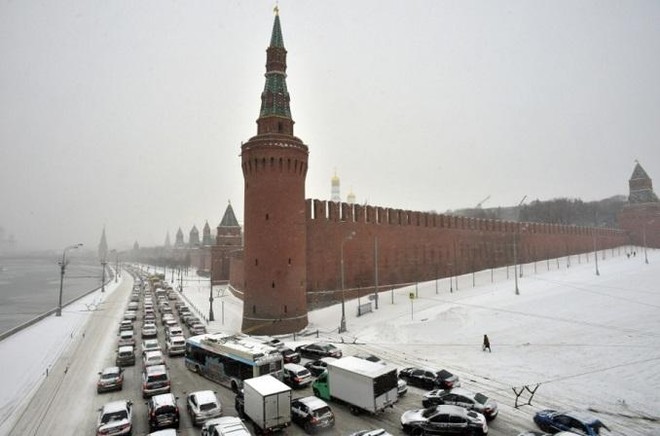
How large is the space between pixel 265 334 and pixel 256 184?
1212cm

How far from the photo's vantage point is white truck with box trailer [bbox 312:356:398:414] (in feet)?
48.4

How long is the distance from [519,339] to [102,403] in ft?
75.6

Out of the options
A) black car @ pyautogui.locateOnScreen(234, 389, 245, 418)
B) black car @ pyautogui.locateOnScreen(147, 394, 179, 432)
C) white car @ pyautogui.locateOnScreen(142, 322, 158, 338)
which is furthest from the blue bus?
white car @ pyautogui.locateOnScreen(142, 322, 158, 338)

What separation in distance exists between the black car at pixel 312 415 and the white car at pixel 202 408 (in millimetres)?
2947

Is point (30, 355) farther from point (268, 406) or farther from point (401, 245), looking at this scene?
point (401, 245)

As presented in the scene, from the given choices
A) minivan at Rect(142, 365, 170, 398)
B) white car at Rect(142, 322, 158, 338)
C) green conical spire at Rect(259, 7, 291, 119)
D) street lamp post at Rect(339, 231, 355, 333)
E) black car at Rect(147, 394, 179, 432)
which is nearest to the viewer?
black car at Rect(147, 394, 179, 432)

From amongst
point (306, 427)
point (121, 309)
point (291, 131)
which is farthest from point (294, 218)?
point (121, 309)

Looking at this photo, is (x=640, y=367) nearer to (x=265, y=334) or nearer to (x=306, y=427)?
(x=306, y=427)

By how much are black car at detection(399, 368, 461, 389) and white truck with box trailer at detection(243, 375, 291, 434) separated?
721cm

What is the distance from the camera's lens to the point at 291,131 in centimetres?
3522

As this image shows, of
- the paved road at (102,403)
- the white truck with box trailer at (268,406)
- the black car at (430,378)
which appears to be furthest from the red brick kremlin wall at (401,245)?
the white truck with box trailer at (268,406)

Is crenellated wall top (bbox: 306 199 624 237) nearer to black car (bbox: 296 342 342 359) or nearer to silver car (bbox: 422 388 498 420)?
black car (bbox: 296 342 342 359)

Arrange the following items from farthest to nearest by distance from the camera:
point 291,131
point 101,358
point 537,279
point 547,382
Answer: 1. point 537,279
2. point 291,131
3. point 101,358
4. point 547,382

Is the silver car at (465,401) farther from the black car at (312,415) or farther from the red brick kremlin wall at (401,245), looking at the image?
the red brick kremlin wall at (401,245)
